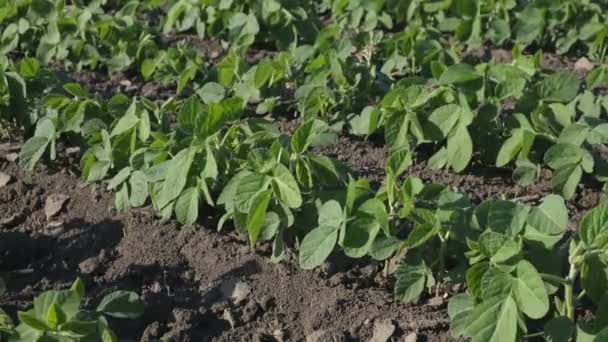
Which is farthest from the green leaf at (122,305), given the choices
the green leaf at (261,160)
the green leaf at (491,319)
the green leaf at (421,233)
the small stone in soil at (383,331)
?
the green leaf at (491,319)

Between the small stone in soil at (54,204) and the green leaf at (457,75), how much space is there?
141cm

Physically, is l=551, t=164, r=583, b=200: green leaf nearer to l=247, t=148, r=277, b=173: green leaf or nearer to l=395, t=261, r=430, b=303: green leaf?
l=395, t=261, r=430, b=303: green leaf

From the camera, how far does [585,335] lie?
2.55 meters

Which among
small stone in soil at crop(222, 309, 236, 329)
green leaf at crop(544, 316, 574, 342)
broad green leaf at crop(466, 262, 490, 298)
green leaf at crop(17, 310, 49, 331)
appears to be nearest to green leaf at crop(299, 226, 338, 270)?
small stone in soil at crop(222, 309, 236, 329)

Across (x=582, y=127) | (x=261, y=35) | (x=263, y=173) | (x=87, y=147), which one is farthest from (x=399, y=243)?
(x=261, y=35)

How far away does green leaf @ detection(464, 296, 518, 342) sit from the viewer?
249 centimetres

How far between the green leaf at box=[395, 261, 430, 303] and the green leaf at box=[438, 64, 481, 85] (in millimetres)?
Answer: 923

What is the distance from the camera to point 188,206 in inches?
126

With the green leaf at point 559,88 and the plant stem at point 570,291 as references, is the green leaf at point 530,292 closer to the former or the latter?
the plant stem at point 570,291

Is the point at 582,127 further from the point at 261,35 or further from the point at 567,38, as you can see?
the point at 261,35

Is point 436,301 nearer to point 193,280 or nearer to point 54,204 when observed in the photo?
point 193,280

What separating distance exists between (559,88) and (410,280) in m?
1.16

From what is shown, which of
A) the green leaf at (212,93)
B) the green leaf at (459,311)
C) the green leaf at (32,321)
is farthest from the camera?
the green leaf at (212,93)

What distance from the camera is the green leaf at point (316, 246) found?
282 cm
